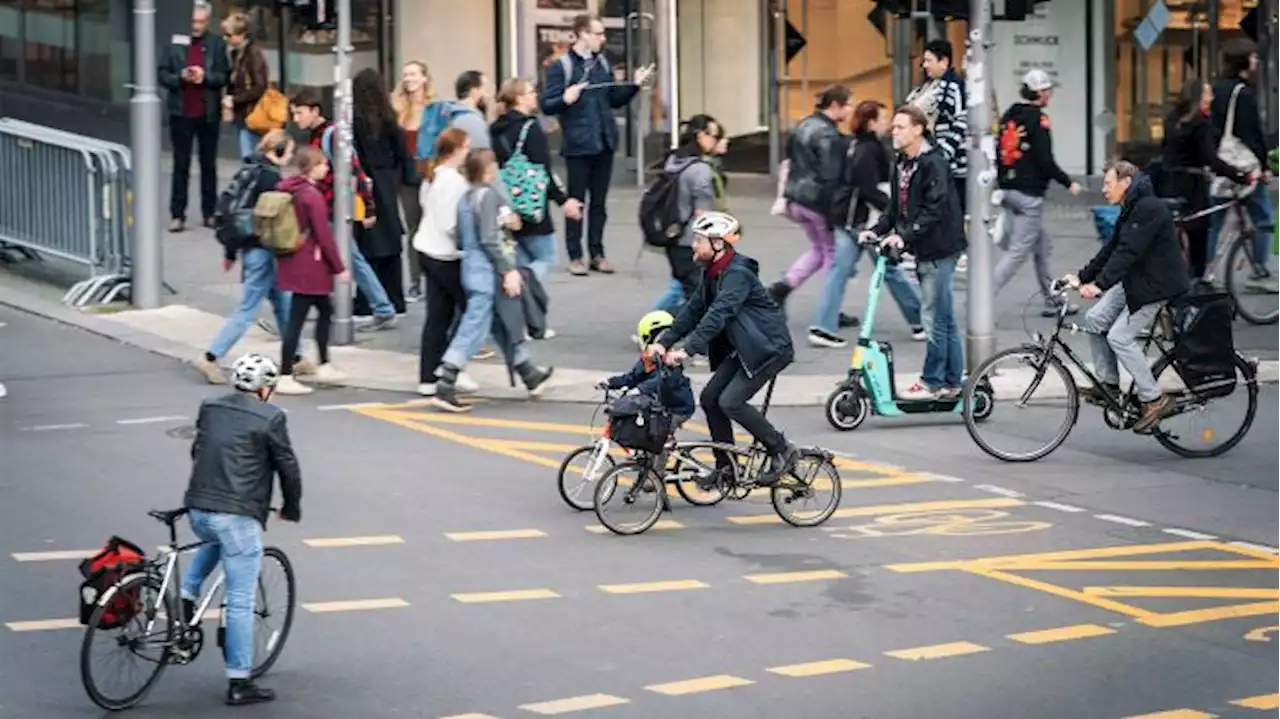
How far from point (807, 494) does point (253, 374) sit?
3.70 meters

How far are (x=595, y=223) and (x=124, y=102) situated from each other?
12.5m

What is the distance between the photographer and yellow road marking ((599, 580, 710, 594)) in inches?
454

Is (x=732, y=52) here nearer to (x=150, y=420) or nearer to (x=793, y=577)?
(x=150, y=420)

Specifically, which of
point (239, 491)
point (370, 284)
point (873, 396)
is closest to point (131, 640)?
point (239, 491)

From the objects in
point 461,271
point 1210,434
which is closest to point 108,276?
point 461,271

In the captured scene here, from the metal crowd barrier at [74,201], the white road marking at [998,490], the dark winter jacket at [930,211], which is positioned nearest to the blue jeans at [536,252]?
the dark winter jacket at [930,211]

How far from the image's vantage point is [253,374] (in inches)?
396

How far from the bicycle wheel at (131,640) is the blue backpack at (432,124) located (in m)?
9.08

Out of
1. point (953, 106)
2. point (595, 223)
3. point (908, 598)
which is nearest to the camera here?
point (908, 598)

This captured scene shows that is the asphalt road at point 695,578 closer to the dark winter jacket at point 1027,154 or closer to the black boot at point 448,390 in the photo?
the black boot at point 448,390

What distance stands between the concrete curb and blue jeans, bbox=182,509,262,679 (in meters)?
5.99

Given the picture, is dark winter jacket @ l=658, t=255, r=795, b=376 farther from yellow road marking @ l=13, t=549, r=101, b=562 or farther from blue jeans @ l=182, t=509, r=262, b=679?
blue jeans @ l=182, t=509, r=262, b=679

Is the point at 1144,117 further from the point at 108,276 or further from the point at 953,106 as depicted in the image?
the point at 108,276

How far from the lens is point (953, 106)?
64.5ft
